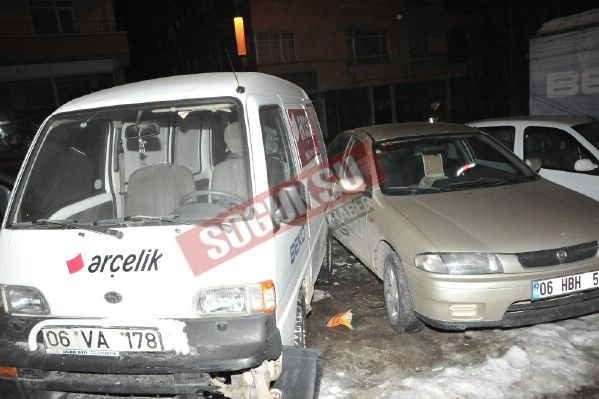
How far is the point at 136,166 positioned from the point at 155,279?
1.85m

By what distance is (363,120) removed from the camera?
2373 centimetres

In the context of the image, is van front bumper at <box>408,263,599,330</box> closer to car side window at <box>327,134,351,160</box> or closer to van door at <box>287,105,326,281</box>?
van door at <box>287,105,326,281</box>

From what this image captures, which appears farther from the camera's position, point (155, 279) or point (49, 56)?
point (49, 56)

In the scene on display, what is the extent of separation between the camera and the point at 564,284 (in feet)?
10.3

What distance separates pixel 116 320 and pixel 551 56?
10637 millimetres

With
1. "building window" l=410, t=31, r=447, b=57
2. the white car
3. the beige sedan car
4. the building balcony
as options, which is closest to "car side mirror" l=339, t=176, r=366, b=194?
the beige sedan car

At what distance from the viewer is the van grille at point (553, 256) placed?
3.14 meters

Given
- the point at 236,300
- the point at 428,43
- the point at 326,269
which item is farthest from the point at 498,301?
the point at 428,43

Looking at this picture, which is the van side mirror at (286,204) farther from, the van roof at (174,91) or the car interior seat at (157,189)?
the car interior seat at (157,189)

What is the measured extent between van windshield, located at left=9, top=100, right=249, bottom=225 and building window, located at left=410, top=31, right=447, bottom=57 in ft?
80.0

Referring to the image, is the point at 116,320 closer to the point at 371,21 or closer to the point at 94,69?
the point at 94,69

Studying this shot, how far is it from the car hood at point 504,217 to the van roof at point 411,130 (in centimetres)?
89

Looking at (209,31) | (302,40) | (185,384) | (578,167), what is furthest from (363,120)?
(185,384)

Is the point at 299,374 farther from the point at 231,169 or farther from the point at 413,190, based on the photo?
the point at 413,190
